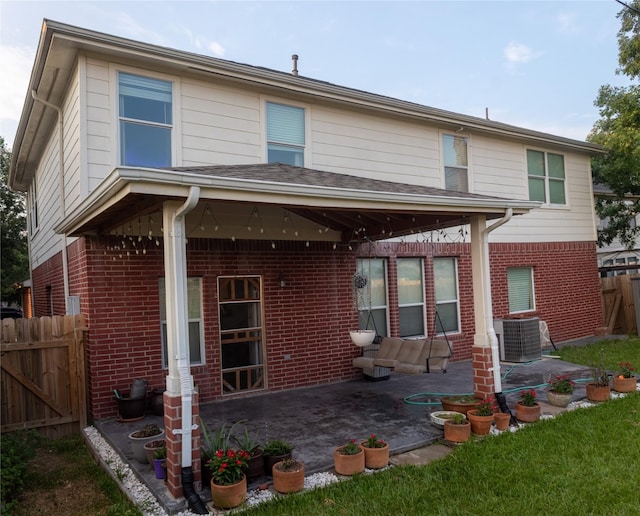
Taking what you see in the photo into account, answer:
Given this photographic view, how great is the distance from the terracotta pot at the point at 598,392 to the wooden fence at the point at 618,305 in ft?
24.7

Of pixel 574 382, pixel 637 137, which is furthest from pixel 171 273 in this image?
pixel 637 137

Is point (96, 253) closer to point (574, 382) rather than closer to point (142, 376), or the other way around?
point (142, 376)

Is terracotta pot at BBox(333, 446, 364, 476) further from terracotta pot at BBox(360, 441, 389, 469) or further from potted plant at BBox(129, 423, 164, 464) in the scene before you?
potted plant at BBox(129, 423, 164, 464)

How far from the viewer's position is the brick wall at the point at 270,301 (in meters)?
6.42

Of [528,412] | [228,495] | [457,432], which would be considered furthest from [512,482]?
[228,495]

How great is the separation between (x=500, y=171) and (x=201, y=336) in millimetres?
7700

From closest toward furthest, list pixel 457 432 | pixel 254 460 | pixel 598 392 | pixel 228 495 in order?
pixel 228 495, pixel 254 460, pixel 457 432, pixel 598 392

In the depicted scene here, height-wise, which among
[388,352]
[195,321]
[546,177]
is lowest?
[388,352]

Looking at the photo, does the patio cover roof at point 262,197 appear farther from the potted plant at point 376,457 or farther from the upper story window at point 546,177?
the upper story window at point 546,177

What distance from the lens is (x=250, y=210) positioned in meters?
7.46

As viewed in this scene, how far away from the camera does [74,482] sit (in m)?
4.70

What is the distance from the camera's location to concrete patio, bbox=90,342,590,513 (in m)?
4.91

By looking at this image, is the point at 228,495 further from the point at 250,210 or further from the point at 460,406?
the point at 250,210

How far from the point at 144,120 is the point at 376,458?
5441 mm
